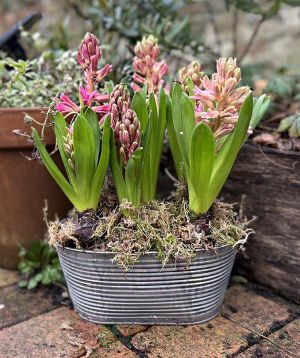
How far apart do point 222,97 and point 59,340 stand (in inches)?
29.4

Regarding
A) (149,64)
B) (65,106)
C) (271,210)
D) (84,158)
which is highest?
(149,64)

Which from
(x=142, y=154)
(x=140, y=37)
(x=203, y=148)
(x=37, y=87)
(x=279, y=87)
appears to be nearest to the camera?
(x=203, y=148)

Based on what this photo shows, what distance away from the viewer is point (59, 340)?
1.11 m

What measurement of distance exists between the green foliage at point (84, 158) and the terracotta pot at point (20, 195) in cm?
24

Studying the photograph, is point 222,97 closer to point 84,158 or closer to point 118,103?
point 118,103

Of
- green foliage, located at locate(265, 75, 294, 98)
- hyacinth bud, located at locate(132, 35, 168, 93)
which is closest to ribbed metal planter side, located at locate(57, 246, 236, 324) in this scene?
hyacinth bud, located at locate(132, 35, 168, 93)

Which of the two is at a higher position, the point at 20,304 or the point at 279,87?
the point at 279,87

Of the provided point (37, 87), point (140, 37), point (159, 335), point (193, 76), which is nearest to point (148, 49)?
point (193, 76)

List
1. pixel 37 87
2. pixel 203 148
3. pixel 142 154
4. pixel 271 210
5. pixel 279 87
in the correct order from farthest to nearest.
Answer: pixel 279 87 → pixel 37 87 → pixel 271 210 → pixel 142 154 → pixel 203 148

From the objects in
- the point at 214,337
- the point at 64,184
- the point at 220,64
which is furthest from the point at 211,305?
the point at 220,64

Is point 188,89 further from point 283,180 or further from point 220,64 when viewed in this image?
point 283,180

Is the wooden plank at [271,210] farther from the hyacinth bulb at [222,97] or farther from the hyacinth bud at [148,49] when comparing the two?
the hyacinth bud at [148,49]

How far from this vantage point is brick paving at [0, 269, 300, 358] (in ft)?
3.46

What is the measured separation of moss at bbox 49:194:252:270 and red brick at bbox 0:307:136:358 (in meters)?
0.22
